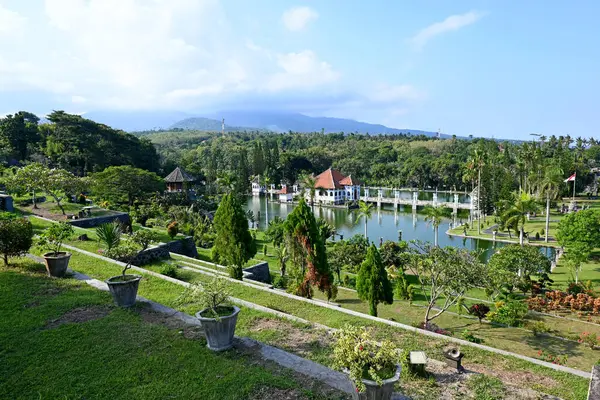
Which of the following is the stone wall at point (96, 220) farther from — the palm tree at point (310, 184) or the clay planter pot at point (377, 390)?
the palm tree at point (310, 184)

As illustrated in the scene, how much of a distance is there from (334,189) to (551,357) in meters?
42.9

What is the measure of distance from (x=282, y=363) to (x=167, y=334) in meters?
1.92

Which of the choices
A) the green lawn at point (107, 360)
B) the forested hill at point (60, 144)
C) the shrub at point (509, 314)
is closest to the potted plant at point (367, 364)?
the green lawn at point (107, 360)

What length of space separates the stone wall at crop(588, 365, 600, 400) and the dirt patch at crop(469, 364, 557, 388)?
1.16 meters

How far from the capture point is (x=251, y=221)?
116ft

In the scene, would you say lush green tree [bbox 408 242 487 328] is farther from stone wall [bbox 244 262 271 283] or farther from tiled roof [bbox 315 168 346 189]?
tiled roof [bbox 315 168 346 189]

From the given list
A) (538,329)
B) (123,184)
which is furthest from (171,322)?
(123,184)

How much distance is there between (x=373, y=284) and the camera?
11312 millimetres

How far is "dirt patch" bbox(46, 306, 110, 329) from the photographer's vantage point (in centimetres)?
618

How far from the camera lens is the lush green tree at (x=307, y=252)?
11.6 m

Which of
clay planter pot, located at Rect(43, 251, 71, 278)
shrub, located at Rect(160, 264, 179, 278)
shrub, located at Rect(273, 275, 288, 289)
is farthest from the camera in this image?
shrub, located at Rect(273, 275, 288, 289)

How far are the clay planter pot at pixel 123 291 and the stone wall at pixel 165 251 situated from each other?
5243 mm

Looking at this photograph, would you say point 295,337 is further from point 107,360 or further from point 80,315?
point 80,315

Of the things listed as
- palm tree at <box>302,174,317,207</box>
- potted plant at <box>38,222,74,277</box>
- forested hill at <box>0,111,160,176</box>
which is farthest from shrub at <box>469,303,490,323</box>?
forested hill at <box>0,111,160,176</box>
